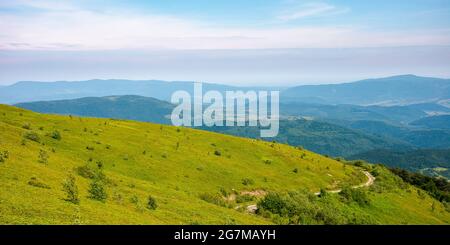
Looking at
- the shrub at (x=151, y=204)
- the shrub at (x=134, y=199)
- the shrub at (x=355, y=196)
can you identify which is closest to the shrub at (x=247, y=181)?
the shrub at (x=355, y=196)

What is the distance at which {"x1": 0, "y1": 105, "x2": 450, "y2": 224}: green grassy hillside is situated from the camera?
27.8 meters

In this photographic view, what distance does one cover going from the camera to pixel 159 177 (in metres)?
50.5

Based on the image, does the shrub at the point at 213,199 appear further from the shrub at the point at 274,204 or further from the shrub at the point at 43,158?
the shrub at the point at 43,158

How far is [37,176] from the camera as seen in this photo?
31500 mm

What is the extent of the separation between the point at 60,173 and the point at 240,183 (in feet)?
88.9

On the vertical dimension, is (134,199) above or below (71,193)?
below

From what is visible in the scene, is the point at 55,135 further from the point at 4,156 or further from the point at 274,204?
the point at 274,204

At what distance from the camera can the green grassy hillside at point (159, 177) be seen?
27.8 metres

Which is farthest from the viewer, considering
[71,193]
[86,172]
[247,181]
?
[247,181]

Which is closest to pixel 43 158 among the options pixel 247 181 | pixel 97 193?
pixel 97 193

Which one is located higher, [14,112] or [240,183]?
[14,112]
